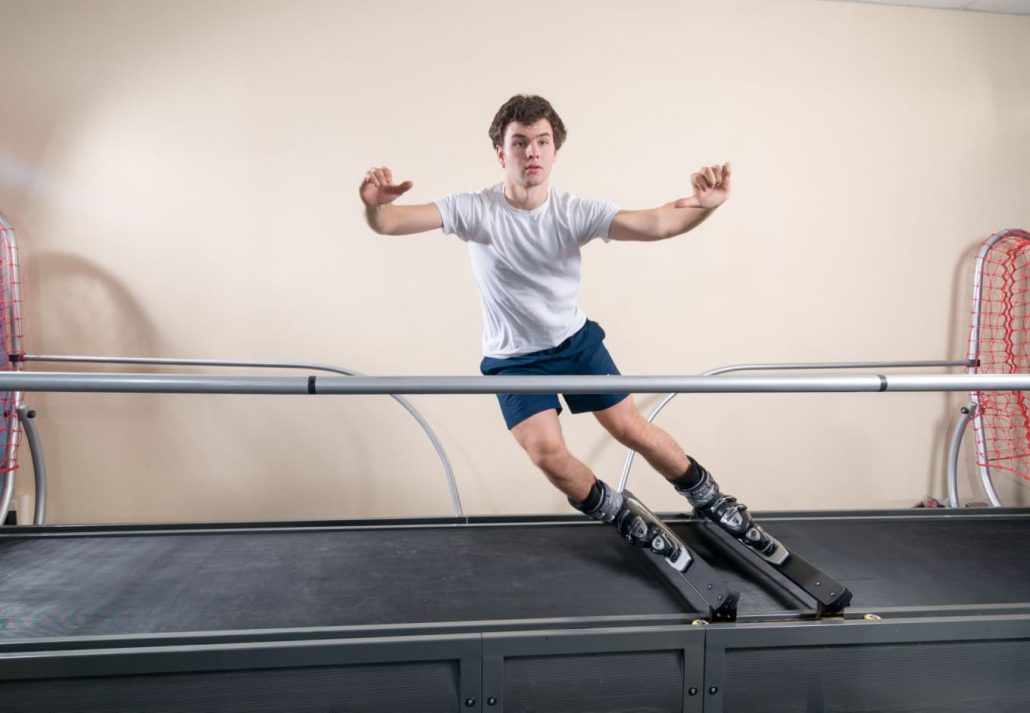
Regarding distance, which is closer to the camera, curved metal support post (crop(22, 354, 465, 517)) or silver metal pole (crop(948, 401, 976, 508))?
curved metal support post (crop(22, 354, 465, 517))

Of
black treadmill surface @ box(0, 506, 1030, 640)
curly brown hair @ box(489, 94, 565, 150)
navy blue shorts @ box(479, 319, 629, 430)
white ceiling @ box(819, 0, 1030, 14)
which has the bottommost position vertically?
black treadmill surface @ box(0, 506, 1030, 640)

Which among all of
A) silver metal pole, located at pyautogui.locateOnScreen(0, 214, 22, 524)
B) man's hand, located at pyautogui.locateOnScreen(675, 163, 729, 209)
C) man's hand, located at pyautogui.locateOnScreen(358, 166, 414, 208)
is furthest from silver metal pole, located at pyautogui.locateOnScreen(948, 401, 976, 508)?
silver metal pole, located at pyautogui.locateOnScreen(0, 214, 22, 524)

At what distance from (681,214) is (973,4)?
8.56 feet

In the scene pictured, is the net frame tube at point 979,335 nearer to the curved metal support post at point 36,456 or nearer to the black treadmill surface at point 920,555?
the black treadmill surface at point 920,555

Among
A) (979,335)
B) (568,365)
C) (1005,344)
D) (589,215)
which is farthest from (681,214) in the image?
(1005,344)

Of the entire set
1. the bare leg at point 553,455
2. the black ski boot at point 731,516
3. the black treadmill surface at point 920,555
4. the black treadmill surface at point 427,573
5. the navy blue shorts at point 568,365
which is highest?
the navy blue shorts at point 568,365

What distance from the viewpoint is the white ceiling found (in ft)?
10.9

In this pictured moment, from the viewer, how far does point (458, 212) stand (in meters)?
2.05

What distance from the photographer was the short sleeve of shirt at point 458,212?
6.70 ft

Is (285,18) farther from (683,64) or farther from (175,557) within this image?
(175,557)

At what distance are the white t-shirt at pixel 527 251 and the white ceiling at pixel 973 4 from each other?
93.5 inches

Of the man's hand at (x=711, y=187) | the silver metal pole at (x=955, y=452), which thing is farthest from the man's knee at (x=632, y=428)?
the silver metal pole at (x=955, y=452)

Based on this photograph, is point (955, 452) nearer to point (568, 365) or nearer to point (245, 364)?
point (568, 365)

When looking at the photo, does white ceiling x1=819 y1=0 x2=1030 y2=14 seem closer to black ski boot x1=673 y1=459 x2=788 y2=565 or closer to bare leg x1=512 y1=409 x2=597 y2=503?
black ski boot x1=673 y1=459 x2=788 y2=565
